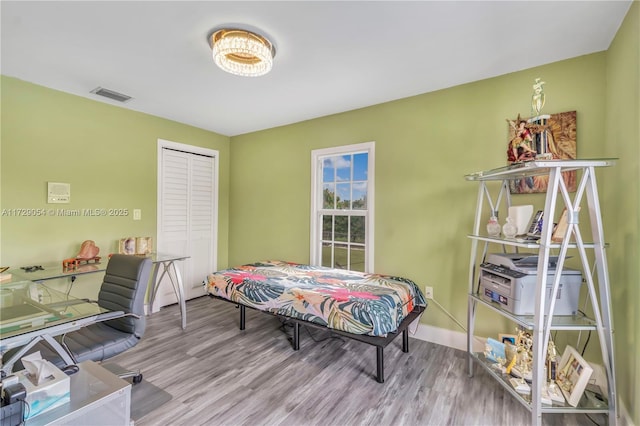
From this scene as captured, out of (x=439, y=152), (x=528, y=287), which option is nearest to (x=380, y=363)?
(x=528, y=287)

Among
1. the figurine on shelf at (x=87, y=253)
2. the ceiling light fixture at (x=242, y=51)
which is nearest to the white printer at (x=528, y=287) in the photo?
the ceiling light fixture at (x=242, y=51)

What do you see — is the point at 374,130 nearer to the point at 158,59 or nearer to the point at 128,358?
the point at 158,59

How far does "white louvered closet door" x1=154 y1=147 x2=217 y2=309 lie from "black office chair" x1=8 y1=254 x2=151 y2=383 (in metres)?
1.56

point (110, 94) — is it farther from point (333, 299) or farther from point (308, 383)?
point (308, 383)

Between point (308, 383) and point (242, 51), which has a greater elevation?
point (242, 51)

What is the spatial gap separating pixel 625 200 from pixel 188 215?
4.29 m

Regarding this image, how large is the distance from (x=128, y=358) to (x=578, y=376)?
10.5ft

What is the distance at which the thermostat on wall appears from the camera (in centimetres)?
278

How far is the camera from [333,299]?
2215 mm

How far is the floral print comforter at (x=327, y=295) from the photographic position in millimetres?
2064

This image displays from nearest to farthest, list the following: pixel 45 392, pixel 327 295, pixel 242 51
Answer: pixel 45 392 < pixel 242 51 < pixel 327 295

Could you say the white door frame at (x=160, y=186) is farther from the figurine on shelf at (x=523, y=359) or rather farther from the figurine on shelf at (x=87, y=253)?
the figurine on shelf at (x=523, y=359)

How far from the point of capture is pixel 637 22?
1.54m

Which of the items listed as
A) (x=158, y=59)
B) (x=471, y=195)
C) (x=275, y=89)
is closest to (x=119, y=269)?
(x=158, y=59)
